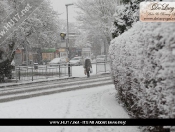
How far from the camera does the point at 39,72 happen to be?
62.9 feet

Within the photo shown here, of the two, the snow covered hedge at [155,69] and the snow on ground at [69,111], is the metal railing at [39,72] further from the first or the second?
the snow covered hedge at [155,69]

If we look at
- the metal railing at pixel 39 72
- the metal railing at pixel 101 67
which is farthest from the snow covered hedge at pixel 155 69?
the metal railing at pixel 101 67

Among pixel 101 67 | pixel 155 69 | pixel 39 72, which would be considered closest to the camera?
pixel 155 69

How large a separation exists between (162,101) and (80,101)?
543 centimetres

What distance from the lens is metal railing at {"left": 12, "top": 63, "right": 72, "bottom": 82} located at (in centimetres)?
1802

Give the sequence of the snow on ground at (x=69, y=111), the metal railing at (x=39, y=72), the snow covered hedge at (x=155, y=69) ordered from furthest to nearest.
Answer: the metal railing at (x=39, y=72)
the snow on ground at (x=69, y=111)
the snow covered hedge at (x=155, y=69)

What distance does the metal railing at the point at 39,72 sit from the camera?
1802 centimetres

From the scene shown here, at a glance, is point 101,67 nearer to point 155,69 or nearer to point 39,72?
point 39,72

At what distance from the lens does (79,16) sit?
109ft

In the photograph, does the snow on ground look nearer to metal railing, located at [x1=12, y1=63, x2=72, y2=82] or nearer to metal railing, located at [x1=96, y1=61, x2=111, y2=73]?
metal railing, located at [x1=12, y1=63, x2=72, y2=82]

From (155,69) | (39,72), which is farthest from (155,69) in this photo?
(39,72)

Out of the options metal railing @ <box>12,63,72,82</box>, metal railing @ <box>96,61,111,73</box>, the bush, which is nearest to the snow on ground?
the bush

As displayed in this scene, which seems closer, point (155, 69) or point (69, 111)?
point (155, 69)

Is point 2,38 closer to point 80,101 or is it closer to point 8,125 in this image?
point 80,101
